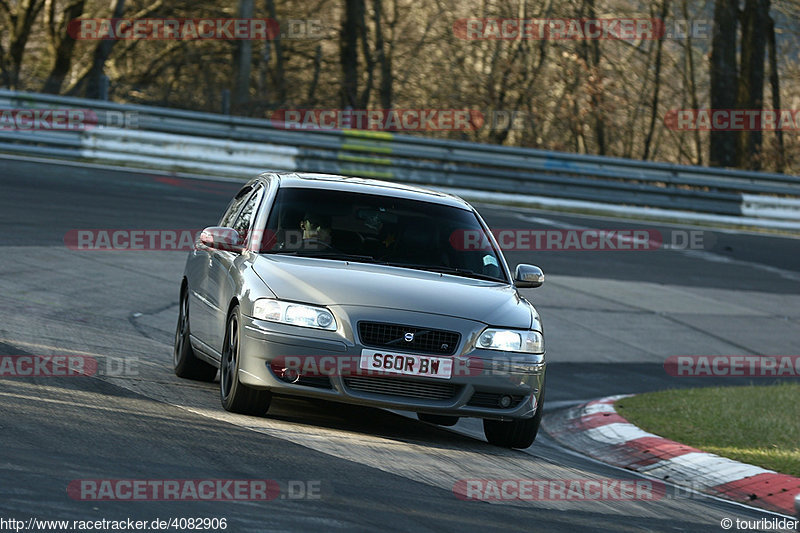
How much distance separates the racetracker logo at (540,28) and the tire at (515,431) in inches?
922

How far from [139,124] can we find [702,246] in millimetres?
9807

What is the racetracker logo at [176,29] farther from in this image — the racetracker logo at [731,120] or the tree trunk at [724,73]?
the racetracker logo at [731,120]

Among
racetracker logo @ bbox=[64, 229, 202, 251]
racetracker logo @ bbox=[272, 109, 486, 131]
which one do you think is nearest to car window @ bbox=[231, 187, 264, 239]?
racetracker logo @ bbox=[64, 229, 202, 251]

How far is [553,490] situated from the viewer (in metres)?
6.68

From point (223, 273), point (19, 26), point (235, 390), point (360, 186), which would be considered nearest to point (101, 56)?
point (19, 26)

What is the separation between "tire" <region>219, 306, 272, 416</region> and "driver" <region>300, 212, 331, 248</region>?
0.74 meters

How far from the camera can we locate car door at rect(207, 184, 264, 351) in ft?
27.0

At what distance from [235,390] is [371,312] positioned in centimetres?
95

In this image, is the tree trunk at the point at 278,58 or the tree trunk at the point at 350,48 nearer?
the tree trunk at the point at 278,58

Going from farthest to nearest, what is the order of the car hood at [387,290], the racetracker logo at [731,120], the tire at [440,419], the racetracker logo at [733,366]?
the racetracker logo at [731,120]
the racetracker logo at [733,366]
the tire at [440,419]
the car hood at [387,290]

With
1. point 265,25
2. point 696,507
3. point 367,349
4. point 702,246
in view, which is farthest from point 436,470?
point 265,25

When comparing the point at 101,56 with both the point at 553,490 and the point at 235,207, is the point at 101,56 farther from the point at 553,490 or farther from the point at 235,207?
the point at 553,490

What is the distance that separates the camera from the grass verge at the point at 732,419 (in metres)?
8.67

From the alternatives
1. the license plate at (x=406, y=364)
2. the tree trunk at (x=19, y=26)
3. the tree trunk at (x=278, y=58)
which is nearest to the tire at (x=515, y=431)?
the license plate at (x=406, y=364)
